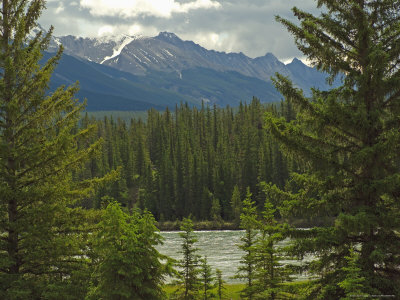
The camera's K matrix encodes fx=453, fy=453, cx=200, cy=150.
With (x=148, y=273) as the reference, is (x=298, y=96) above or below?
above

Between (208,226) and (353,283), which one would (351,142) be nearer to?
(353,283)

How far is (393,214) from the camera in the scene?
1201cm

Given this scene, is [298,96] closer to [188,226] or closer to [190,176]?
[188,226]

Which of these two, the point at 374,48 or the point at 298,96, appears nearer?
the point at 374,48

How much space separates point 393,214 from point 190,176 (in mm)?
92699

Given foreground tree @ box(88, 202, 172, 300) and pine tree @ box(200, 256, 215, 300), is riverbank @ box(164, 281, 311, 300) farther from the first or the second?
pine tree @ box(200, 256, 215, 300)

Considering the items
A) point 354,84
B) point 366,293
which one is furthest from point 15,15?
point 366,293

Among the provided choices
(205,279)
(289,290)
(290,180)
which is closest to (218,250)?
(205,279)

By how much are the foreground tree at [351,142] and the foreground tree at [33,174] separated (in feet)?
23.3

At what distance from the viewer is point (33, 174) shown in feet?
49.3

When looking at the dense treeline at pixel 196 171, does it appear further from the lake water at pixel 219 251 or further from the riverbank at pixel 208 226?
the lake water at pixel 219 251

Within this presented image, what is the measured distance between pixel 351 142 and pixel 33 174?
10150mm

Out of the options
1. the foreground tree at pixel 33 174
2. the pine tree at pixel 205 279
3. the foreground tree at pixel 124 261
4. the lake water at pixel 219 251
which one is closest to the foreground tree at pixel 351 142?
the foreground tree at pixel 124 261

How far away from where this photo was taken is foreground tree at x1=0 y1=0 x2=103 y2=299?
14.3 m
